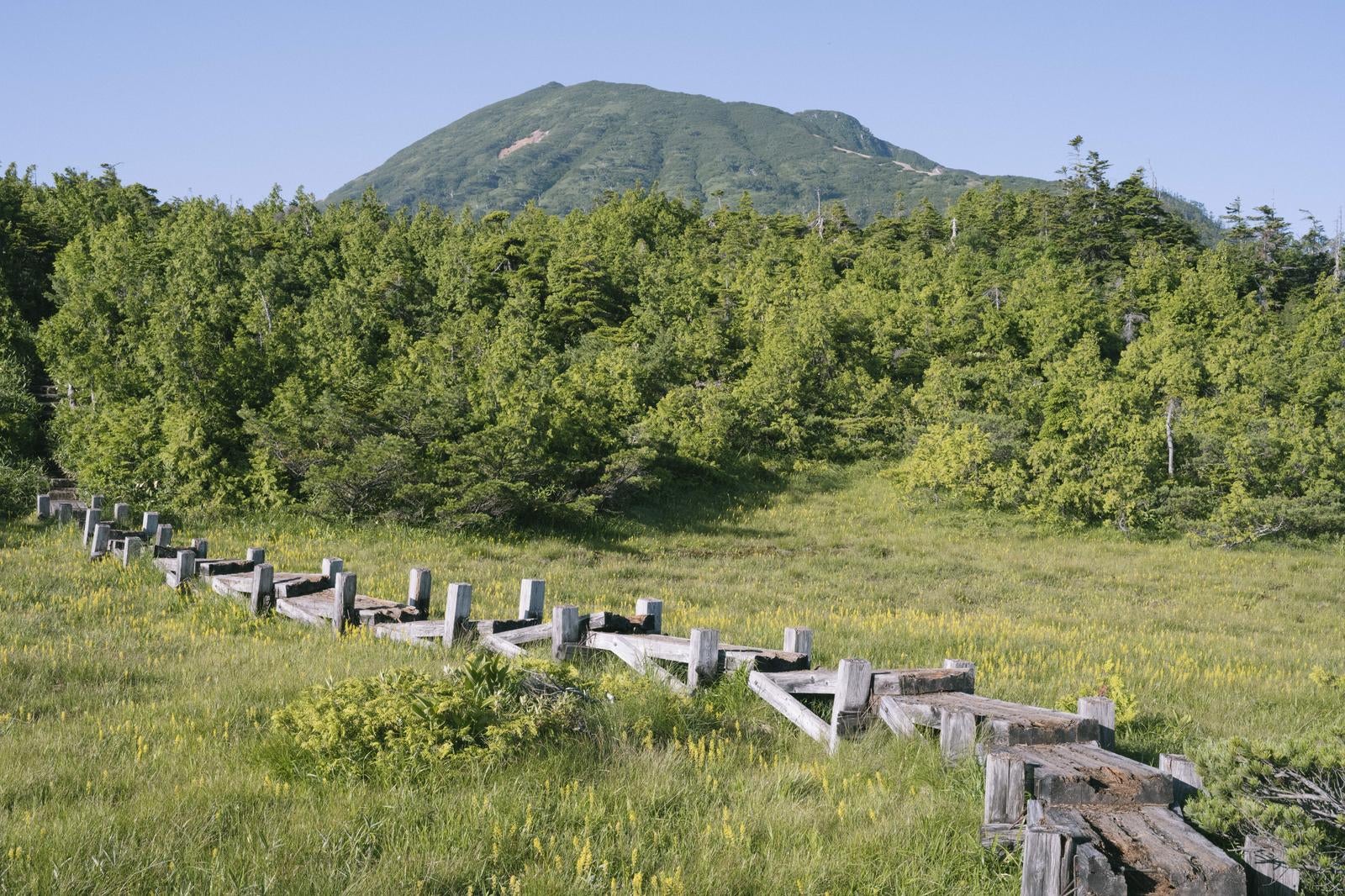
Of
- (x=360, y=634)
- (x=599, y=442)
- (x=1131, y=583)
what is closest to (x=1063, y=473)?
(x=1131, y=583)

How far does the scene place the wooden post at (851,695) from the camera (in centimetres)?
688

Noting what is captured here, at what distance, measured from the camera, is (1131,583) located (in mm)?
22766

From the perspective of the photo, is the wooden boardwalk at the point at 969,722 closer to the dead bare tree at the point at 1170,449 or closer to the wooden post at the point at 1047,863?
the wooden post at the point at 1047,863

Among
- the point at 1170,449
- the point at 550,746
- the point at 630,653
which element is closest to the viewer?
the point at 550,746

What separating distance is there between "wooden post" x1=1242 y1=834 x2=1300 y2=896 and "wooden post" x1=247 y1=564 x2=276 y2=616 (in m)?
11.5

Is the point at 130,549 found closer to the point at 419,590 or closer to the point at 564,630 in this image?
the point at 419,590

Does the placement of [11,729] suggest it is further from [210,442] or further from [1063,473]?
[1063,473]

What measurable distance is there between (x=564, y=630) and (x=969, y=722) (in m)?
4.71

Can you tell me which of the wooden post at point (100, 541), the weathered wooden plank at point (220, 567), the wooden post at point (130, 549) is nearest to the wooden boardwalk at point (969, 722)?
the weathered wooden plank at point (220, 567)

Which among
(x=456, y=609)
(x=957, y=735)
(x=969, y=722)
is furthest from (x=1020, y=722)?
Result: (x=456, y=609)

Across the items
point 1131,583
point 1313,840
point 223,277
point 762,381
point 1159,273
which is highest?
point 1159,273

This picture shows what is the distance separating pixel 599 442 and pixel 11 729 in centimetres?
2405

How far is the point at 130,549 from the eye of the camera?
15492 millimetres

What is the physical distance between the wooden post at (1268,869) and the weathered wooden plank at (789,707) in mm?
2968
